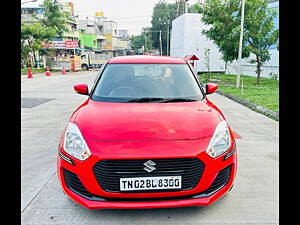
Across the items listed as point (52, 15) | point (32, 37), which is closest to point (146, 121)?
point (32, 37)

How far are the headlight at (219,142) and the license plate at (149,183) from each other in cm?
40

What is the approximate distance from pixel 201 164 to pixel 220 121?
0.66 m

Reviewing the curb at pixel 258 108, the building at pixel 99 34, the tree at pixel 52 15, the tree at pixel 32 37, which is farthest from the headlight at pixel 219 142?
the building at pixel 99 34

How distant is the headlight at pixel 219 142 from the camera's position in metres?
2.53

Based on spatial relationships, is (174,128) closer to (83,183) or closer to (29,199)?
(83,183)

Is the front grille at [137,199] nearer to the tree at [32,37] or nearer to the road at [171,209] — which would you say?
the road at [171,209]

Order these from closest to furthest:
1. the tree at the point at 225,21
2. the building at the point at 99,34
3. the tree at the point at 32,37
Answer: the tree at the point at 225,21, the tree at the point at 32,37, the building at the point at 99,34

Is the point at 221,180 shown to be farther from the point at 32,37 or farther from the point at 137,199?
the point at 32,37

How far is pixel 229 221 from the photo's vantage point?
2.63 meters

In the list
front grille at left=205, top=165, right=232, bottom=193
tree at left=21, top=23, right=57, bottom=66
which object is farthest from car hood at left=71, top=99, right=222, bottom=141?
tree at left=21, top=23, right=57, bottom=66

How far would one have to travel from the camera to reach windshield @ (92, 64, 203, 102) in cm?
345

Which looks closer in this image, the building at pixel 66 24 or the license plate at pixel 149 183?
the license plate at pixel 149 183

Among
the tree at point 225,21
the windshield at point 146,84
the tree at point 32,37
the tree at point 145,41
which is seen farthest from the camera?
the tree at point 145,41

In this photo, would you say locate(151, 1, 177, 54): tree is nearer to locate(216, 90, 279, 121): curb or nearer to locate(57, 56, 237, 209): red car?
locate(216, 90, 279, 121): curb
